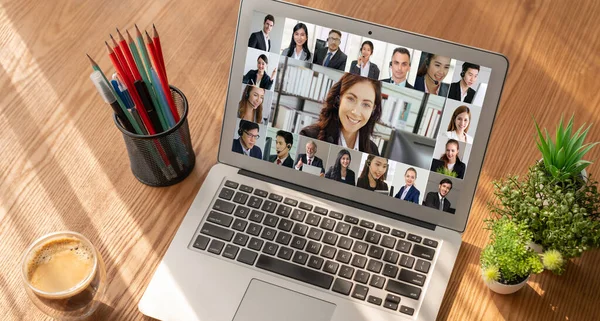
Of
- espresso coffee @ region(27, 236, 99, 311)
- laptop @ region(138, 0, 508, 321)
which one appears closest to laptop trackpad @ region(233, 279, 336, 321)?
laptop @ region(138, 0, 508, 321)

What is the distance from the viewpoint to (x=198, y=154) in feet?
3.80

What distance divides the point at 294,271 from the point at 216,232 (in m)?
0.13

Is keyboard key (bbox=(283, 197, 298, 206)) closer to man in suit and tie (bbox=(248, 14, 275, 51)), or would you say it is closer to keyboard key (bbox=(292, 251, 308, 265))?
keyboard key (bbox=(292, 251, 308, 265))

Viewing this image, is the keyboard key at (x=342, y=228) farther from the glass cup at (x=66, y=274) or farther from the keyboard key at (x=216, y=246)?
the glass cup at (x=66, y=274)

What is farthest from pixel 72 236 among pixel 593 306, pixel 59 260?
pixel 593 306

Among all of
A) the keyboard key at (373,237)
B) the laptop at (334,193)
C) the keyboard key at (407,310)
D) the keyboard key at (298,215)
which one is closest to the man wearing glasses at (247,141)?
the laptop at (334,193)

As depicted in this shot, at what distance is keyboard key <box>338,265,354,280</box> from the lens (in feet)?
3.23

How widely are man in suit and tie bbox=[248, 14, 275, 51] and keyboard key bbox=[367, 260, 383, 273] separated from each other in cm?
34

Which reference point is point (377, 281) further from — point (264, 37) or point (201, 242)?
point (264, 37)

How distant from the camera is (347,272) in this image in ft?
3.23

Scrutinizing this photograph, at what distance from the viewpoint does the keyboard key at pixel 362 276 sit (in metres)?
0.98

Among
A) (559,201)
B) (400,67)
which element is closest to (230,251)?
(400,67)

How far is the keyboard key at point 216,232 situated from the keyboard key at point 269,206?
0.20 ft

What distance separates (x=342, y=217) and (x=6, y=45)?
2.32 feet
